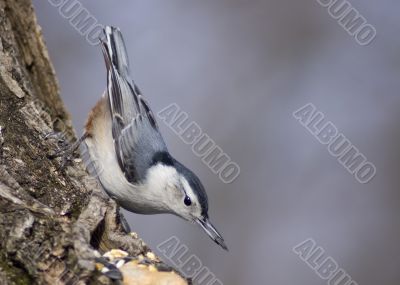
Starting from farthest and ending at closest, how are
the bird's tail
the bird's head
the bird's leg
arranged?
the bird's tail, the bird's head, the bird's leg

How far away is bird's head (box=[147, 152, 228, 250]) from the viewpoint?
3066 millimetres

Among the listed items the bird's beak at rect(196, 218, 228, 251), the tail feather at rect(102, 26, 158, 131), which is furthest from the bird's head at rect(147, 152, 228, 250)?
the tail feather at rect(102, 26, 158, 131)

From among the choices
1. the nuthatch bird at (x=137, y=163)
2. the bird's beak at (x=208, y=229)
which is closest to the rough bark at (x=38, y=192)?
the nuthatch bird at (x=137, y=163)

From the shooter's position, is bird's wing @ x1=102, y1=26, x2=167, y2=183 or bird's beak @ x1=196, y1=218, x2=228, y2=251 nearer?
bird's beak @ x1=196, y1=218, x2=228, y2=251

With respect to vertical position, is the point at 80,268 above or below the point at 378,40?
below

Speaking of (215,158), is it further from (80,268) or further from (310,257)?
(80,268)

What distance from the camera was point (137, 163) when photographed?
10.6 ft

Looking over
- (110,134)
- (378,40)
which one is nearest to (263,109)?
(378,40)

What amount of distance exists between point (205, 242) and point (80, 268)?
294 cm

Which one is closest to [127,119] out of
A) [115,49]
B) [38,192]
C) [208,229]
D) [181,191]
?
[115,49]

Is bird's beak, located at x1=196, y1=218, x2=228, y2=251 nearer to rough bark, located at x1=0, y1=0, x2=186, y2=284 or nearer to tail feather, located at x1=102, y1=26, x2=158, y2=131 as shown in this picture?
tail feather, located at x1=102, y1=26, x2=158, y2=131

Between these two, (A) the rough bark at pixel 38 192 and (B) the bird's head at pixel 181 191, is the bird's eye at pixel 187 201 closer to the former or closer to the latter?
(B) the bird's head at pixel 181 191

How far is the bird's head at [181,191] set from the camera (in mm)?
3066

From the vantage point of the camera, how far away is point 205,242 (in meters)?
4.65
